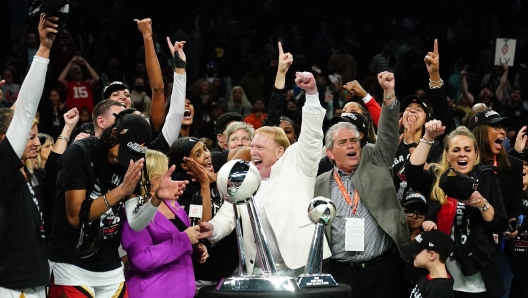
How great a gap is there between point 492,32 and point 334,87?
194 inches

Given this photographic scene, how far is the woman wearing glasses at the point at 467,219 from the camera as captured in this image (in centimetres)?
602

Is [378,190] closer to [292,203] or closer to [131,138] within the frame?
[292,203]

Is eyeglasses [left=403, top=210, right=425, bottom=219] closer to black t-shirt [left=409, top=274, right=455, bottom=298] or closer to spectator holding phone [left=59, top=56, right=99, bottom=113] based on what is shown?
black t-shirt [left=409, top=274, right=455, bottom=298]

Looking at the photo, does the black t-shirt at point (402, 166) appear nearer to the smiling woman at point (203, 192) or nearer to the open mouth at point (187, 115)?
the smiling woman at point (203, 192)

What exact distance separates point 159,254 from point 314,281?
1.26 meters

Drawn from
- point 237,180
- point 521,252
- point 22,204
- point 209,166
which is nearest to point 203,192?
point 209,166

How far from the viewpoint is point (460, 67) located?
581 inches

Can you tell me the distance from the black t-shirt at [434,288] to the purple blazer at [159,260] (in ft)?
5.48

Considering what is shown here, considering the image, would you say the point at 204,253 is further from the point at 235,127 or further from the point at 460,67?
the point at 460,67

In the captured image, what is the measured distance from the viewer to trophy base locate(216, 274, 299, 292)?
3.94m

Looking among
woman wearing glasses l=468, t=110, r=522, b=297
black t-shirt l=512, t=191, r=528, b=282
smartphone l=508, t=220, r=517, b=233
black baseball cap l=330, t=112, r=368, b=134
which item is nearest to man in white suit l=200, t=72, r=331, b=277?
black baseball cap l=330, t=112, r=368, b=134

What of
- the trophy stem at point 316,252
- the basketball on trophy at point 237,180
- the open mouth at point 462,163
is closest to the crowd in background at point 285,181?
the open mouth at point 462,163

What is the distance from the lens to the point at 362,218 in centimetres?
558

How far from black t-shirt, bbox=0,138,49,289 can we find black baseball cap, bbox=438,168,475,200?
2.55 metres
